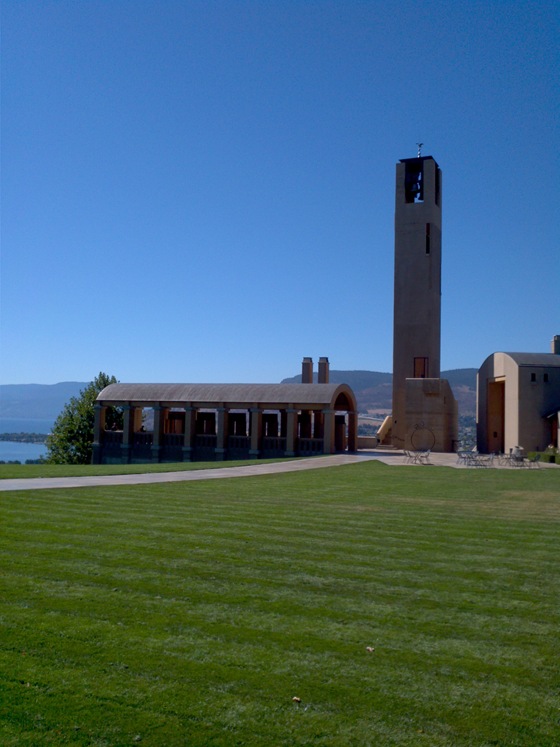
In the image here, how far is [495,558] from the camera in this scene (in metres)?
10.0

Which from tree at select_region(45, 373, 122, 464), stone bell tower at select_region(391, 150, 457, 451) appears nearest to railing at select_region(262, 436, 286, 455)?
stone bell tower at select_region(391, 150, 457, 451)

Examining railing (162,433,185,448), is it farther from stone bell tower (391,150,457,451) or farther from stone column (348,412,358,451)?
stone bell tower (391,150,457,451)

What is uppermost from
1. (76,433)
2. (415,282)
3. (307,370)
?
(415,282)

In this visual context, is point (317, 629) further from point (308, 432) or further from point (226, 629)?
point (308, 432)

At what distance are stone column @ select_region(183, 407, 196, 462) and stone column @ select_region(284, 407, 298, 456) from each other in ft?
20.2

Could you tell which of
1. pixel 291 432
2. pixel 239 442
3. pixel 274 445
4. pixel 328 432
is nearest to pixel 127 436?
pixel 239 442

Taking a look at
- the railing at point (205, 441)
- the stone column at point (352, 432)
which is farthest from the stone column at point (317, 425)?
the railing at point (205, 441)

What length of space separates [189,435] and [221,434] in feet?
6.80

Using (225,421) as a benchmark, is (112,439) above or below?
below

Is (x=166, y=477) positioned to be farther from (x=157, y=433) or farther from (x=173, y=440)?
(x=173, y=440)

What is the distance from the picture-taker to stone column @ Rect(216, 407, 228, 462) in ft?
132

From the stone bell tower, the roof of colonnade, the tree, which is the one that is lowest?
the tree

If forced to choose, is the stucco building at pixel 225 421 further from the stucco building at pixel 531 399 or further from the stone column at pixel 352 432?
the stucco building at pixel 531 399

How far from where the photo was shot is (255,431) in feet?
129
